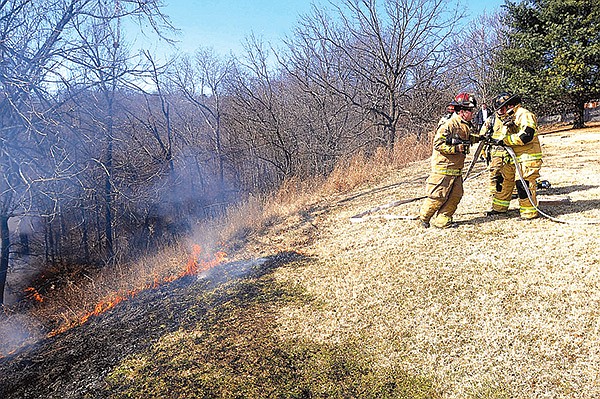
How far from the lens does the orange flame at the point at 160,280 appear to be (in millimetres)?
5234

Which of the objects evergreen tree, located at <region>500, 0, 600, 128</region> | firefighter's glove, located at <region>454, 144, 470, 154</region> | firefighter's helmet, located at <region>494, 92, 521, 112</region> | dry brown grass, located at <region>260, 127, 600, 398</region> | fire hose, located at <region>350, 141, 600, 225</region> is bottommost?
dry brown grass, located at <region>260, 127, 600, 398</region>

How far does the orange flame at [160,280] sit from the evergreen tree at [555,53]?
16255mm

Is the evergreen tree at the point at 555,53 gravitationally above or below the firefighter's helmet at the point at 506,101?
above

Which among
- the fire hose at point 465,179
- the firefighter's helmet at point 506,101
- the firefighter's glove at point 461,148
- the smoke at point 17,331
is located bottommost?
the smoke at point 17,331

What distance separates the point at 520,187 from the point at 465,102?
A: 1.49 metres

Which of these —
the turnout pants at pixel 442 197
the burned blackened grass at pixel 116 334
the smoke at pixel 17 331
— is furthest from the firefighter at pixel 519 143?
the smoke at pixel 17 331

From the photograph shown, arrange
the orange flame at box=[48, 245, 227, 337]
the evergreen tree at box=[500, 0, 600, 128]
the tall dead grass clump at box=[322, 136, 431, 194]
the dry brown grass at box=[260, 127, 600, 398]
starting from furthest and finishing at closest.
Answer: the evergreen tree at box=[500, 0, 600, 128] < the tall dead grass clump at box=[322, 136, 431, 194] < the orange flame at box=[48, 245, 227, 337] < the dry brown grass at box=[260, 127, 600, 398]

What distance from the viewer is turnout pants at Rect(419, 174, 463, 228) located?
5.13 metres

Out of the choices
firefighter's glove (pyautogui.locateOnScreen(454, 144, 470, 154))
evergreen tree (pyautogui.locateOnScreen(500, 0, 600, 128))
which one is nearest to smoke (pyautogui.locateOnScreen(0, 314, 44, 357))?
firefighter's glove (pyautogui.locateOnScreen(454, 144, 470, 154))

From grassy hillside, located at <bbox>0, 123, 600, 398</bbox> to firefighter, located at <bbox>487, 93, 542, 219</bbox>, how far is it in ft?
1.42

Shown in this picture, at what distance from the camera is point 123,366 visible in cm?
338

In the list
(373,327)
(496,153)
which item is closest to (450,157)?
(496,153)

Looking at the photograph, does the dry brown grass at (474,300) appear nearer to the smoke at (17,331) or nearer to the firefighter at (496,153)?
the firefighter at (496,153)

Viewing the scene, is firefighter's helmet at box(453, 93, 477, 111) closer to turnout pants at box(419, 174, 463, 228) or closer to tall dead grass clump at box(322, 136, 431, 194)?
turnout pants at box(419, 174, 463, 228)
